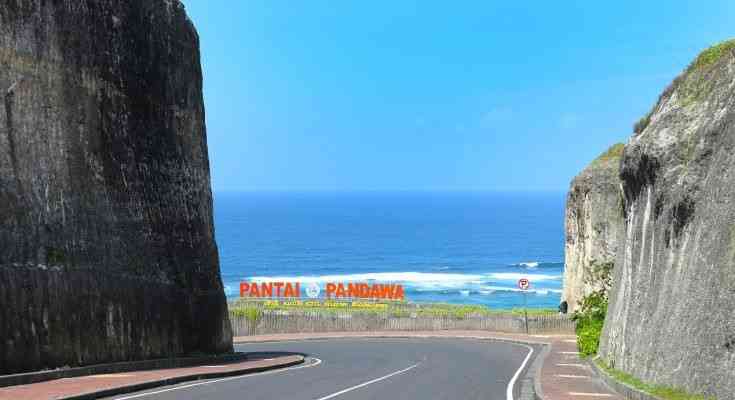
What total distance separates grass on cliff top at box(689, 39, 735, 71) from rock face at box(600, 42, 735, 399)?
0.12 ft

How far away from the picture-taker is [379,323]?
52.3 m

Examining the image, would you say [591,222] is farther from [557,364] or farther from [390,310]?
[557,364]

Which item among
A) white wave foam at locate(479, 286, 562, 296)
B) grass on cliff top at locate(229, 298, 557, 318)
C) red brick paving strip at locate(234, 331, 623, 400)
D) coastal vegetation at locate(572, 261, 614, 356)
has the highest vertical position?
white wave foam at locate(479, 286, 562, 296)

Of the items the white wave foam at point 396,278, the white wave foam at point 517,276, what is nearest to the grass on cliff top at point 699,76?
the white wave foam at point 396,278

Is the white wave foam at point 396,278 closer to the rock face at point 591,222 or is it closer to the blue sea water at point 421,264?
the blue sea water at point 421,264

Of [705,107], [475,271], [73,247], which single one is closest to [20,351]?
[73,247]

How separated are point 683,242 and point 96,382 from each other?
11577 millimetres

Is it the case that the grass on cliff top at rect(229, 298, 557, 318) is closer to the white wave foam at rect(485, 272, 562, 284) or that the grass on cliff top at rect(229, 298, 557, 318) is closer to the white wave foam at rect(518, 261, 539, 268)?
the white wave foam at rect(485, 272, 562, 284)

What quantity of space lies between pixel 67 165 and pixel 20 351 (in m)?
4.54

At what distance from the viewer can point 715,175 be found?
1759 cm

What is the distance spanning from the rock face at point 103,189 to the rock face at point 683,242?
11.2 m

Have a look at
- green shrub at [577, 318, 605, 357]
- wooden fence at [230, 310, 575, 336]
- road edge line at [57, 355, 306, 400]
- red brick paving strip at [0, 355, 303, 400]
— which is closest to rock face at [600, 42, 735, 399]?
green shrub at [577, 318, 605, 357]

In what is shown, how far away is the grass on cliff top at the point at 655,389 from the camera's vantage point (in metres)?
16.0

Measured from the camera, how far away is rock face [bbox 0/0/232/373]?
2238 centimetres
